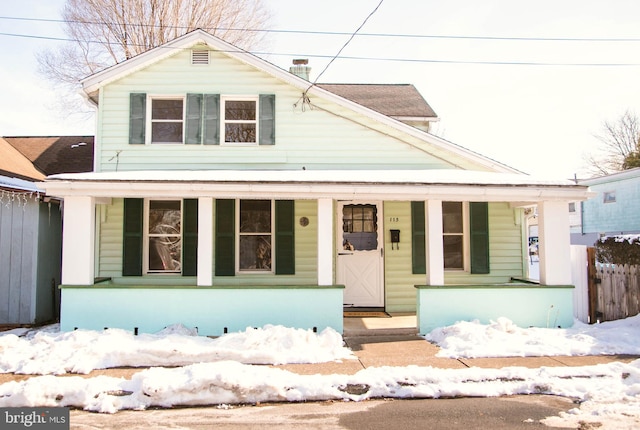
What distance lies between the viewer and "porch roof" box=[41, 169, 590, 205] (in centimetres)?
815

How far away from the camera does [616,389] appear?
5.33m

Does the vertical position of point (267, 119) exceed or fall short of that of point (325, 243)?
it exceeds it

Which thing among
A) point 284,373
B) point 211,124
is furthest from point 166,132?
point 284,373

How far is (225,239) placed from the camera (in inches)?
385

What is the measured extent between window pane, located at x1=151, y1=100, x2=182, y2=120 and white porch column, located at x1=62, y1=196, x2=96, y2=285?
2905 millimetres

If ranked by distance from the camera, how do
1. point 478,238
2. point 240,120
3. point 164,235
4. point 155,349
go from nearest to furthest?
point 155,349 → point 164,235 → point 478,238 → point 240,120

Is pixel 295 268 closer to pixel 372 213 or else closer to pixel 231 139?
pixel 372 213

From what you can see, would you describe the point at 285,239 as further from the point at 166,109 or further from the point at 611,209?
the point at 611,209

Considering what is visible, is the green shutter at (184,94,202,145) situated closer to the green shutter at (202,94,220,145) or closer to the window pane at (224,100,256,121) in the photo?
the green shutter at (202,94,220,145)

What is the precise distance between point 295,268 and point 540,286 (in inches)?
189

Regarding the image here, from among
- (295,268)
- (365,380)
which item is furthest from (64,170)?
(365,380)

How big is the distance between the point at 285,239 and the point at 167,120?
3768 millimetres

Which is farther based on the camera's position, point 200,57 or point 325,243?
point 200,57

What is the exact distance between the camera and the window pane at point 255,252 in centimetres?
998
